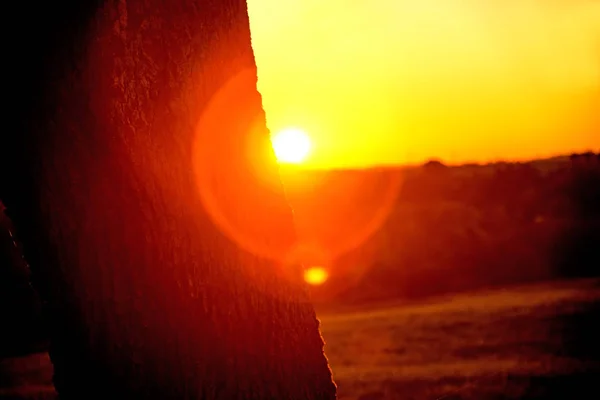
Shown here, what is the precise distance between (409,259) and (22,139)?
15282mm

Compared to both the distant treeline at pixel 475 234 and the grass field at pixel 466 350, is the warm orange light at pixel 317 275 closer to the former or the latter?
the distant treeline at pixel 475 234

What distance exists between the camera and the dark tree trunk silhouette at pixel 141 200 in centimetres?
172

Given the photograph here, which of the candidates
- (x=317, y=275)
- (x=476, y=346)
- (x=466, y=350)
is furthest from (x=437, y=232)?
(x=466, y=350)

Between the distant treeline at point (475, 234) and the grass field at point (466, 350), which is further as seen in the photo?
the distant treeline at point (475, 234)

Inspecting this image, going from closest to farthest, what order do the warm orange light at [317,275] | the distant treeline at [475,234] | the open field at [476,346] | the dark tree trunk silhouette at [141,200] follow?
1. the dark tree trunk silhouette at [141,200]
2. the open field at [476,346]
3. the distant treeline at [475,234]
4. the warm orange light at [317,275]

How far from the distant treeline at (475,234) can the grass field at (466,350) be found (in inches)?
74.9

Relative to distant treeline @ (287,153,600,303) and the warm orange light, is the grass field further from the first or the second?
the warm orange light

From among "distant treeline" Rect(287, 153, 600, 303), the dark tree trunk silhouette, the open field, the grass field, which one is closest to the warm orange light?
"distant treeline" Rect(287, 153, 600, 303)

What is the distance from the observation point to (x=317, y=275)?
53.3 ft

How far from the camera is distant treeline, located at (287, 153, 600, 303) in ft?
49.2

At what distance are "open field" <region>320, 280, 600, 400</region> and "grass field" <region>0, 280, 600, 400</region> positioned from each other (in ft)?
0.04

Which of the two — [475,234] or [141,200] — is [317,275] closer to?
[475,234]

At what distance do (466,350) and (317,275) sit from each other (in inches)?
311

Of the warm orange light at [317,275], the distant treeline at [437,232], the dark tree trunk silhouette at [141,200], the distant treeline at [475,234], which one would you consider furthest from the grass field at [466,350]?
the dark tree trunk silhouette at [141,200]
